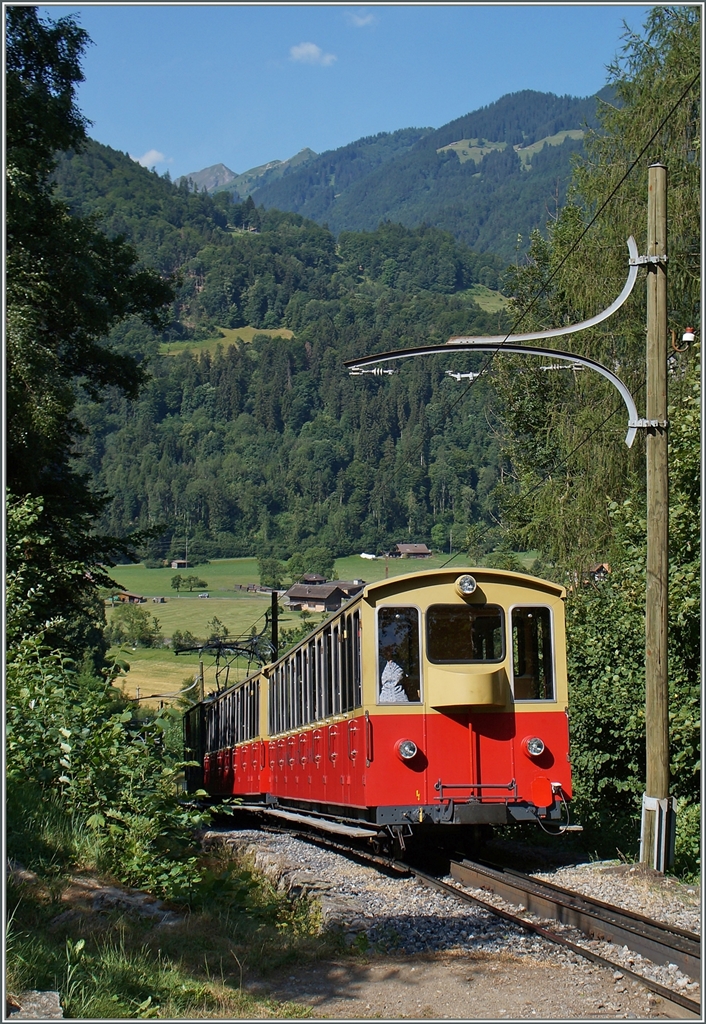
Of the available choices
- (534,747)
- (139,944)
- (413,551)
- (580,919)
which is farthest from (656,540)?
(413,551)

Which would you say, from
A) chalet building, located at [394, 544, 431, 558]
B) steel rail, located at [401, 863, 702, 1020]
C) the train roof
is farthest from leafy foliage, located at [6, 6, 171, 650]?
chalet building, located at [394, 544, 431, 558]

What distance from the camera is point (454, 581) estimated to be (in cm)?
1183

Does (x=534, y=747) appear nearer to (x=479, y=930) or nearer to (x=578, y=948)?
(x=479, y=930)

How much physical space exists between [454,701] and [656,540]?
A: 2598 mm

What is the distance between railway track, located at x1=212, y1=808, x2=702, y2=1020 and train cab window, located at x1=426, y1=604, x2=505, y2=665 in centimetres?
208

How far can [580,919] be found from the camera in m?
8.18

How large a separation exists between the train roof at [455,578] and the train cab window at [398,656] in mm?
237

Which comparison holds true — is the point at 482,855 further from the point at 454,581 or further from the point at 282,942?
the point at 282,942

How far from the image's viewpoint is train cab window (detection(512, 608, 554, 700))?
38.1 ft

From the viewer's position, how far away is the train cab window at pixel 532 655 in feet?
38.1

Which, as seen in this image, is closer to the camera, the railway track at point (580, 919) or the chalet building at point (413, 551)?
the railway track at point (580, 919)

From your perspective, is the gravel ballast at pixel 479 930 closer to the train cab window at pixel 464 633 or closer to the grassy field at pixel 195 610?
the train cab window at pixel 464 633

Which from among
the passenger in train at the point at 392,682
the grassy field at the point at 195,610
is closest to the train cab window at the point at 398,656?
the passenger in train at the point at 392,682

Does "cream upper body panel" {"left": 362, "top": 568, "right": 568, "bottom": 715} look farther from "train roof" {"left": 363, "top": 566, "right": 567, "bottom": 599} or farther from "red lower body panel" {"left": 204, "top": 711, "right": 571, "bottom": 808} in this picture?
"red lower body panel" {"left": 204, "top": 711, "right": 571, "bottom": 808}
